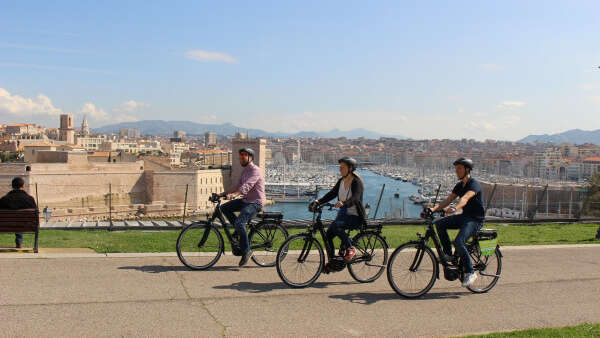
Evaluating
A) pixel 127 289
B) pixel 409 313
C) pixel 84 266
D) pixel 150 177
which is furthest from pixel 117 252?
pixel 150 177

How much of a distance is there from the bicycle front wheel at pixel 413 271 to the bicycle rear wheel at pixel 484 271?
1.85 feet

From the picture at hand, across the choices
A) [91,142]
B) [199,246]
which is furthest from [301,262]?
[91,142]

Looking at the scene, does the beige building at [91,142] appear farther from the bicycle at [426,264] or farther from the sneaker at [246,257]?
the bicycle at [426,264]

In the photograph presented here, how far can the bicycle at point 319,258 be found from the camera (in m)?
5.93

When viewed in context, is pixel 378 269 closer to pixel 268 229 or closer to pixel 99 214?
pixel 268 229

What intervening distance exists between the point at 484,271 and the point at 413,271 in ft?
3.22

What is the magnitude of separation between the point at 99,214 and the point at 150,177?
1171 centimetres

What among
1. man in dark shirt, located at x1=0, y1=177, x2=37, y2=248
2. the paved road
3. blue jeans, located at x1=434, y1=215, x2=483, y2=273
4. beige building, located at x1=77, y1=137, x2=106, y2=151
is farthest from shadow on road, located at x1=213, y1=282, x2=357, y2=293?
beige building, located at x1=77, y1=137, x2=106, y2=151

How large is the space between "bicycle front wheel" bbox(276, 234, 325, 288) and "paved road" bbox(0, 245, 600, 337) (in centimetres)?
17

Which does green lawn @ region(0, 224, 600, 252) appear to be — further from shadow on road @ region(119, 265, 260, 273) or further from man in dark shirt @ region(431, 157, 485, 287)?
man in dark shirt @ region(431, 157, 485, 287)

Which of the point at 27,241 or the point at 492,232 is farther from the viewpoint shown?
the point at 27,241

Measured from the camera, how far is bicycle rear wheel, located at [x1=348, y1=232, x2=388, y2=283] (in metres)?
6.18

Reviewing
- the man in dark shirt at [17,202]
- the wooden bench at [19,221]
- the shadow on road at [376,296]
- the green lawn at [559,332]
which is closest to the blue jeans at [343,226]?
the shadow on road at [376,296]

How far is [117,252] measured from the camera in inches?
292
